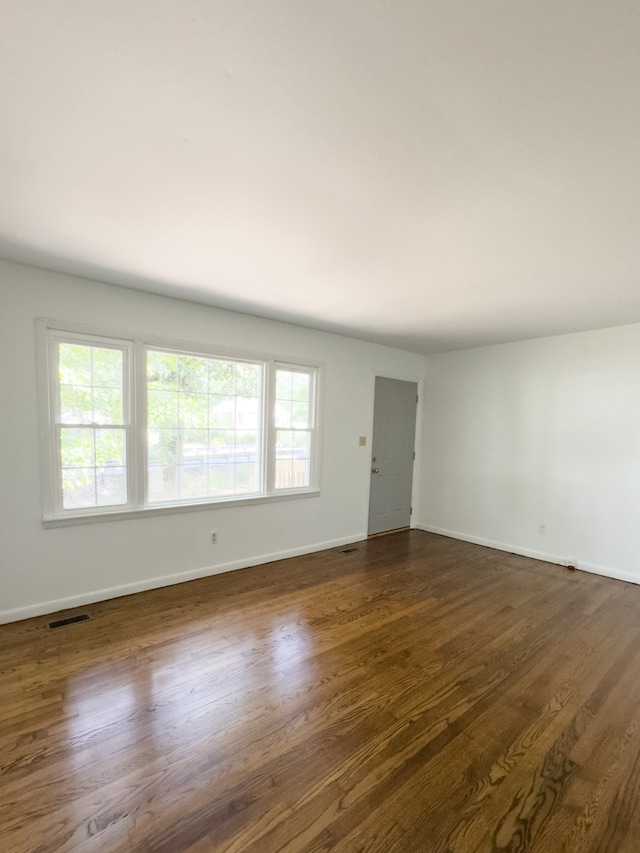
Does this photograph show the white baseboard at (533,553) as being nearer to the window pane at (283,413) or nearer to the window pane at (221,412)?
the window pane at (283,413)

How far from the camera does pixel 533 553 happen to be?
4.40 metres

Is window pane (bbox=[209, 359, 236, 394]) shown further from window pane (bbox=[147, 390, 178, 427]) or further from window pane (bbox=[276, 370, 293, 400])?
window pane (bbox=[276, 370, 293, 400])

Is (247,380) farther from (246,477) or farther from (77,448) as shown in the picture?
(77,448)

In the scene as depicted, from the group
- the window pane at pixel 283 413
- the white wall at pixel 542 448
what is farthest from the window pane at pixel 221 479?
the white wall at pixel 542 448

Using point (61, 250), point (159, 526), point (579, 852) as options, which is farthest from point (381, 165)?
point (159, 526)

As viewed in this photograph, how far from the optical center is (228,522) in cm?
373

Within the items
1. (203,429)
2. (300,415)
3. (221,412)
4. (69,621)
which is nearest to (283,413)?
(300,415)

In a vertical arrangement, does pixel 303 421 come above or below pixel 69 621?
above

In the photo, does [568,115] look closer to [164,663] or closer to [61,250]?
[61,250]

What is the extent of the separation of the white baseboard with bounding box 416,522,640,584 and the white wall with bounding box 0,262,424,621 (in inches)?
54.2

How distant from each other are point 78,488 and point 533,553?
15.3 ft

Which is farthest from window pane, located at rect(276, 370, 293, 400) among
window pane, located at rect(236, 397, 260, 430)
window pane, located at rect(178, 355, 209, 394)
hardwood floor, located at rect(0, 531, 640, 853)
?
hardwood floor, located at rect(0, 531, 640, 853)

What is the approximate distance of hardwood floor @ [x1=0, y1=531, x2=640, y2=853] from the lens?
1.40 m

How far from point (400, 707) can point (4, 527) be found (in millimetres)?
2813
